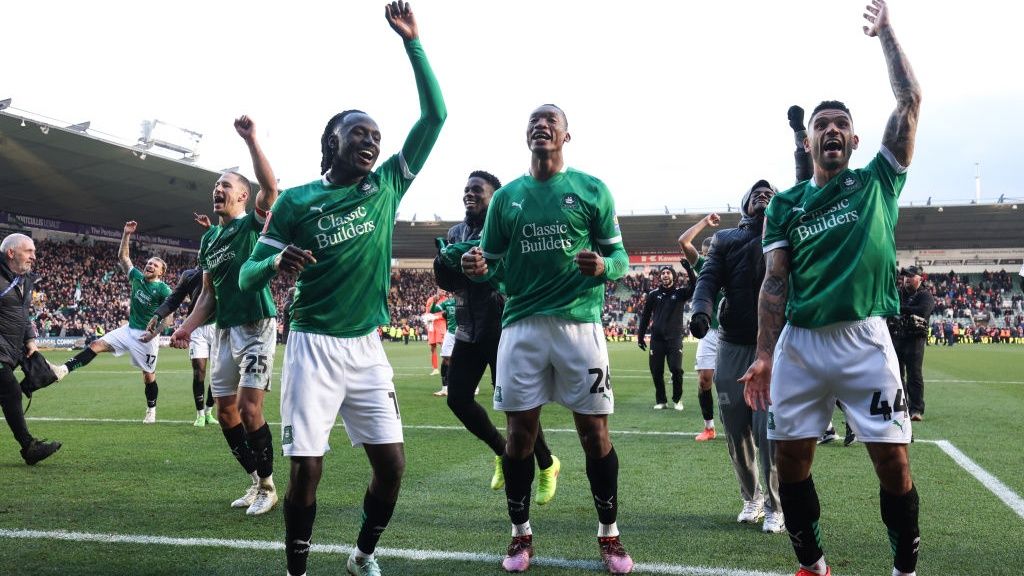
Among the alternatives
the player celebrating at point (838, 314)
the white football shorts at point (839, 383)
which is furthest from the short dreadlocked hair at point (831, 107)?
the white football shorts at point (839, 383)

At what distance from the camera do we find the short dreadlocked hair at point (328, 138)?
407 centimetres

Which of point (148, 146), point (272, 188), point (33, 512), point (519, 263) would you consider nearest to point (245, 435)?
point (33, 512)

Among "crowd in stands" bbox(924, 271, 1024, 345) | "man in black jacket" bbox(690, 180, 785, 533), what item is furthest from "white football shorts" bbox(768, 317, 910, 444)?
"crowd in stands" bbox(924, 271, 1024, 345)

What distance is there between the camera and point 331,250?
3836 mm

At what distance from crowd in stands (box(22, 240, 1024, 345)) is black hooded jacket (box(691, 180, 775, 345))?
27.5 meters

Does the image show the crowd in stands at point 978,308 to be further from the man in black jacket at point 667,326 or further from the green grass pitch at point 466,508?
the green grass pitch at point 466,508

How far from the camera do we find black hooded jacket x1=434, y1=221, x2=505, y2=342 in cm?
570

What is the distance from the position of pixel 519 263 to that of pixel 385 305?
819mm

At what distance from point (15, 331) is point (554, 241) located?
6037 millimetres

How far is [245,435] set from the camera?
5801 mm

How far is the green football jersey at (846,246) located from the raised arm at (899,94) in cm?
6

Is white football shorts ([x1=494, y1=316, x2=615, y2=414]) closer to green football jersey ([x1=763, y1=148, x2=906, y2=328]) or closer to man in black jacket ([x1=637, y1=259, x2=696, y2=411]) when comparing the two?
green football jersey ([x1=763, y1=148, x2=906, y2=328])

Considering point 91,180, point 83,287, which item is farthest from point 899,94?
point 83,287

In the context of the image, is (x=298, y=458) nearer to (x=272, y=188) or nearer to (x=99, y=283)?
(x=272, y=188)
